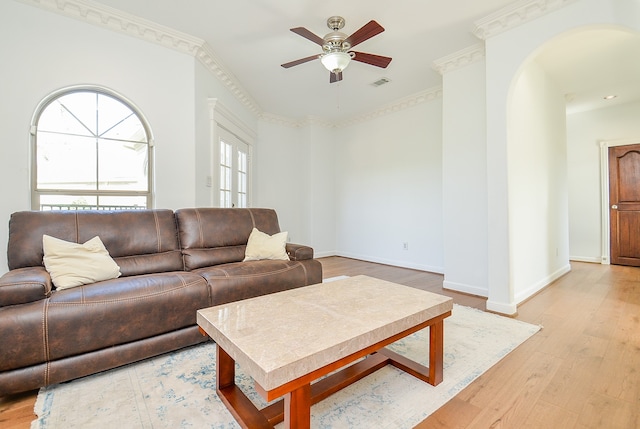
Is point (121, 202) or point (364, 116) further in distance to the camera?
point (364, 116)

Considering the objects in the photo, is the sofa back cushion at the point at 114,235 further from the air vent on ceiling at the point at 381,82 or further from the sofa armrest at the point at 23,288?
the air vent on ceiling at the point at 381,82

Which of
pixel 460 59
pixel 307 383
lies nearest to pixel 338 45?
pixel 460 59

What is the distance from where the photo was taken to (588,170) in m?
4.98

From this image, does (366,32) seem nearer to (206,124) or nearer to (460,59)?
(460,59)

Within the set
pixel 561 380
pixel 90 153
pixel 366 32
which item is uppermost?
pixel 366 32

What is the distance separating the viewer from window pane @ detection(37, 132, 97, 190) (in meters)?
2.52

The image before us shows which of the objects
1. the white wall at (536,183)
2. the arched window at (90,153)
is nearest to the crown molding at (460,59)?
the white wall at (536,183)

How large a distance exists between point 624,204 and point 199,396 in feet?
21.7

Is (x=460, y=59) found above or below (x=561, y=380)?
above

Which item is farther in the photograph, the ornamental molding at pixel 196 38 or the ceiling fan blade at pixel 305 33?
the ornamental molding at pixel 196 38

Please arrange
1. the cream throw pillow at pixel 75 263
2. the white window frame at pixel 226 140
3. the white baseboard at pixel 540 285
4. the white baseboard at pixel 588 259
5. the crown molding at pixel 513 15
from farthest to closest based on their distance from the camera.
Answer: the white baseboard at pixel 588 259 < the white window frame at pixel 226 140 < the white baseboard at pixel 540 285 < the crown molding at pixel 513 15 < the cream throw pillow at pixel 75 263

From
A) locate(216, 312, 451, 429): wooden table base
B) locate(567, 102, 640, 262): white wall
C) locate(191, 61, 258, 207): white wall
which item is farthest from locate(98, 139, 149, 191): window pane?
locate(567, 102, 640, 262): white wall

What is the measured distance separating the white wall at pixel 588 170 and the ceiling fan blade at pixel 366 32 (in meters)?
5.05

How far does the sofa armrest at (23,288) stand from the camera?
1447 millimetres
